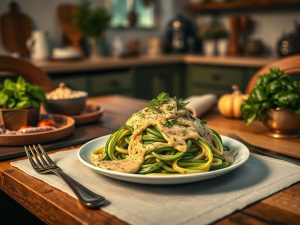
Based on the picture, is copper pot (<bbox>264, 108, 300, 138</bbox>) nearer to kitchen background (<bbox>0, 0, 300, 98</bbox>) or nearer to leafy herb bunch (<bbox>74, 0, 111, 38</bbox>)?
kitchen background (<bbox>0, 0, 300, 98</bbox>)

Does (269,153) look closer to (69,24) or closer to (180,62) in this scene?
(180,62)

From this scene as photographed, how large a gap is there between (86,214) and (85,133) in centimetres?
59

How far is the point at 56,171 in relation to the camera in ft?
2.81

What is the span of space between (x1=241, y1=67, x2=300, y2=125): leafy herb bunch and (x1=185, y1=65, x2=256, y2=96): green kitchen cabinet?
218cm

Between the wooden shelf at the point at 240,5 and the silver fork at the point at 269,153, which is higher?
the wooden shelf at the point at 240,5

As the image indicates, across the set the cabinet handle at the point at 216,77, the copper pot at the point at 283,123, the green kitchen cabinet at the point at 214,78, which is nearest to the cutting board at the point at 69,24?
the green kitchen cabinet at the point at 214,78

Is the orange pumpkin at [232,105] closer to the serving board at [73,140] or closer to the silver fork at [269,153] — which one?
the silver fork at [269,153]

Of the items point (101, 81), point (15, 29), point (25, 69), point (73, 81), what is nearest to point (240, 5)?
point (101, 81)

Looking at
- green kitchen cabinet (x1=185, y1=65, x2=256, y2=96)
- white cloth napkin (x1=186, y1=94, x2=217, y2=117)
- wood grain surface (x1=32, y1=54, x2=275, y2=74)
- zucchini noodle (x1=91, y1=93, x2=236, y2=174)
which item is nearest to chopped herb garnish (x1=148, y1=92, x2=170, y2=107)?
zucchini noodle (x1=91, y1=93, x2=236, y2=174)

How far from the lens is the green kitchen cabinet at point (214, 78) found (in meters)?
3.38

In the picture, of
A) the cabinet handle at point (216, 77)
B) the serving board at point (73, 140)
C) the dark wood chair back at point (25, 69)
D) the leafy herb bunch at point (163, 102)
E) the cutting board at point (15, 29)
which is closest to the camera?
the leafy herb bunch at point (163, 102)

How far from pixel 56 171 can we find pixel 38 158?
144 mm

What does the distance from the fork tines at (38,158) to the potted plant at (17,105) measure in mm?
159

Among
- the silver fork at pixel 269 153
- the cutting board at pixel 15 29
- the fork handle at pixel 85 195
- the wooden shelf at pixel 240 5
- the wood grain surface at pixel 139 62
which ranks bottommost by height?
the silver fork at pixel 269 153
